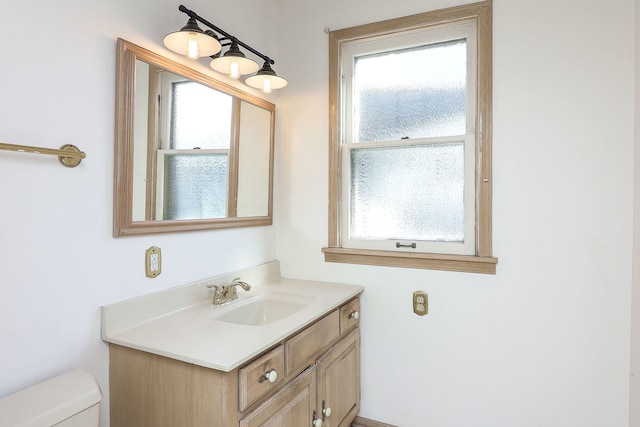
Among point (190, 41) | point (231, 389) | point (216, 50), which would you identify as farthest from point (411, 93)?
point (231, 389)

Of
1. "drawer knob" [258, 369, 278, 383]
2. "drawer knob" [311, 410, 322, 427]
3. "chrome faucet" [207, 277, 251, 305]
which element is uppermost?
"chrome faucet" [207, 277, 251, 305]

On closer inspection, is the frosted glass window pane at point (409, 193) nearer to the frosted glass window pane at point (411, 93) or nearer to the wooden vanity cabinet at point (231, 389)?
the frosted glass window pane at point (411, 93)

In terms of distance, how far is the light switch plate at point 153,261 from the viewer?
1.47 m

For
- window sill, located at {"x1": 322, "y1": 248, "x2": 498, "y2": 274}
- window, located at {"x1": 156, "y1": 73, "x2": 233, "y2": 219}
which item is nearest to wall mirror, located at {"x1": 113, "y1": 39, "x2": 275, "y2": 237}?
window, located at {"x1": 156, "y1": 73, "x2": 233, "y2": 219}

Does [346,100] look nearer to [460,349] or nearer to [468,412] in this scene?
[460,349]

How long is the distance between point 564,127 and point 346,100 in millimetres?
1101

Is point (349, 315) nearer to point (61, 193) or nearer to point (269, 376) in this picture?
point (269, 376)

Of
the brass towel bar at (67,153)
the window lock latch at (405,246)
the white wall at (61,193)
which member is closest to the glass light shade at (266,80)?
the white wall at (61,193)

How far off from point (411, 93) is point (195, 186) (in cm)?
123

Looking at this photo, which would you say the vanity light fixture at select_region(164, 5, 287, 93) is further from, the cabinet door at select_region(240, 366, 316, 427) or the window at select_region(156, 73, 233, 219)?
the cabinet door at select_region(240, 366, 316, 427)

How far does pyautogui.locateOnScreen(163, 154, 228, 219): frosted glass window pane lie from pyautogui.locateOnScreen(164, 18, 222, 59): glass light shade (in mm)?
429

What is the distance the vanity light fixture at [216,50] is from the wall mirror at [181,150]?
0.11 metres

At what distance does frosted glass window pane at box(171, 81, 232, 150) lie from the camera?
5.22 feet

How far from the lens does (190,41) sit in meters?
1.43
